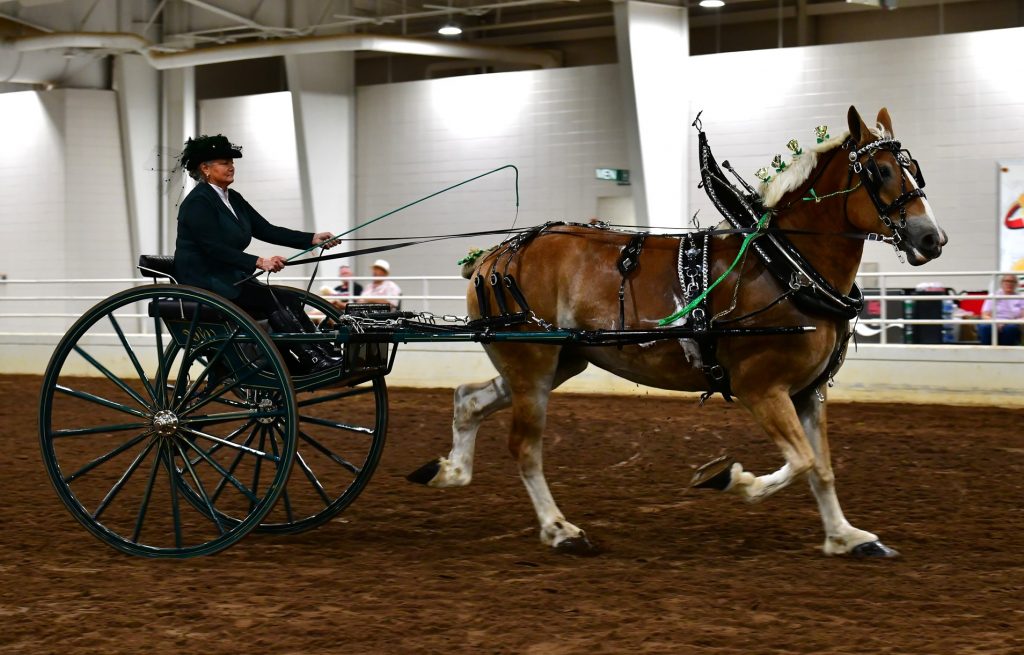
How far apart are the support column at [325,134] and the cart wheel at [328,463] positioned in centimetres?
805

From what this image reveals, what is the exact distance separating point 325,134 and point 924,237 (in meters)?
14.8

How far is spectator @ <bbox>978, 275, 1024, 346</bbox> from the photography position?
1136cm

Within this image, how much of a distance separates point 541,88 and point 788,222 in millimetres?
12527

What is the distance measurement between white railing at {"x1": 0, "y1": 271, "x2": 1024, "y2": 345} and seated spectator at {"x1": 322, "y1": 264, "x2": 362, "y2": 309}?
0.25 metres

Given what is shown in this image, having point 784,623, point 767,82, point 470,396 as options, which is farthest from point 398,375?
point 784,623

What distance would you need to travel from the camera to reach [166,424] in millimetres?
5059

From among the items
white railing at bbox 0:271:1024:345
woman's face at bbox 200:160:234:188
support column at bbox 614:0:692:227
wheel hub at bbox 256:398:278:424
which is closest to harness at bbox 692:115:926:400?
wheel hub at bbox 256:398:278:424

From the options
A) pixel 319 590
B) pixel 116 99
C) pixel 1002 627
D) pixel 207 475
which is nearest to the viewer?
pixel 1002 627

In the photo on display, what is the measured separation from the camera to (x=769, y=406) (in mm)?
4895

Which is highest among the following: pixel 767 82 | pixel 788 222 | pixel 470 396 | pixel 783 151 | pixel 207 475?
pixel 767 82

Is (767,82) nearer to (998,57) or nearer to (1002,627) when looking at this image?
(998,57)

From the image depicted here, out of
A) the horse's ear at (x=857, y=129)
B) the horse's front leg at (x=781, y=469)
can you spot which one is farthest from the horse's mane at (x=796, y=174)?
the horse's front leg at (x=781, y=469)

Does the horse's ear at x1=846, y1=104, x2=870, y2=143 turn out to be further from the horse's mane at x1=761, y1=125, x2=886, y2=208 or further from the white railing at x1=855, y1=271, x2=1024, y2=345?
the white railing at x1=855, y1=271, x2=1024, y2=345

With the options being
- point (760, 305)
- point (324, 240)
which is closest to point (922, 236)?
point (760, 305)
